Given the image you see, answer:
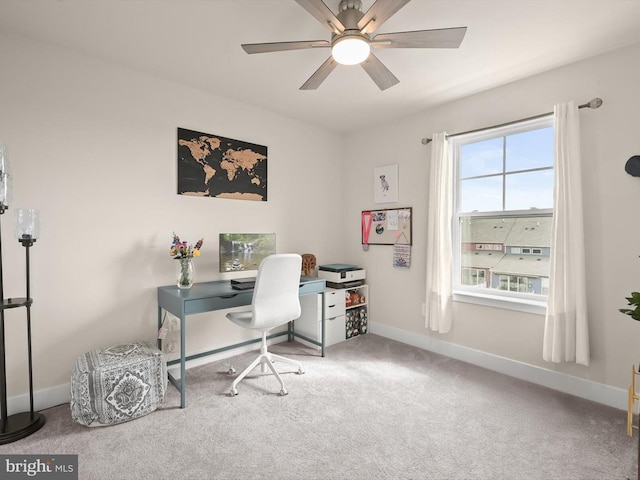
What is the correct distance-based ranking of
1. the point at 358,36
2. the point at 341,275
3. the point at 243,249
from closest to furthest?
the point at 358,36 < the point at 243,249 < the point at 341,275

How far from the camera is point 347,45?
67.7 inches

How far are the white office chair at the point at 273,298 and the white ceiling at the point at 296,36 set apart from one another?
148 centimetres

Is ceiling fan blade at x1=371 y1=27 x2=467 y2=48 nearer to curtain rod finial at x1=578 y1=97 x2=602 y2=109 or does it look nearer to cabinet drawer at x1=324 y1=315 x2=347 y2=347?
curtain rod finial at x1=578 y1=97 x2=602 y2=109

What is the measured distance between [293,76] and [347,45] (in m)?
1.00

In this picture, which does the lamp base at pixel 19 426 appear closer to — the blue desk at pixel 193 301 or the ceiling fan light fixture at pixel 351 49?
the blue desk at pixel 193 301

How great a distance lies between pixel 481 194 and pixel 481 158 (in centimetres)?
34

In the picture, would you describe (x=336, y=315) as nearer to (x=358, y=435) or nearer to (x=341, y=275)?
(x=341, y=275)

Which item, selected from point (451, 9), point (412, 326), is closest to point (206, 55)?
point (451, 9)

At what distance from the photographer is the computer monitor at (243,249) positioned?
3.05 meters

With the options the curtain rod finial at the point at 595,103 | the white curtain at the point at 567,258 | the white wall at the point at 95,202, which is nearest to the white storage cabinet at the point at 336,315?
the white wall at the point at 95,202

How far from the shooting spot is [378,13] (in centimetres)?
153

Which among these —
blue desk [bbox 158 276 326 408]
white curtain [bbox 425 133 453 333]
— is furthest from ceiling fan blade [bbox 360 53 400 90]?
blue desk [bbox 158 276 326 408]

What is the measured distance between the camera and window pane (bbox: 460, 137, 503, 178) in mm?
2879

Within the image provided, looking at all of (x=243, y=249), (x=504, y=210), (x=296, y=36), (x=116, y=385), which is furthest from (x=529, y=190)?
(x=116, y=385)
